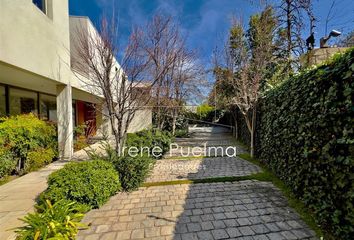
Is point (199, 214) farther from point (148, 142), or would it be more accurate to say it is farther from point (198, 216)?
point (148, 142)

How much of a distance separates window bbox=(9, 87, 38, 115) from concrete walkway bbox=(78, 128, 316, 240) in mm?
6836

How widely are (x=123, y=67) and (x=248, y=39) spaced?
33.5ft

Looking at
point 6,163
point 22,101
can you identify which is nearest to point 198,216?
point 6,163

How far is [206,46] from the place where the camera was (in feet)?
37.9

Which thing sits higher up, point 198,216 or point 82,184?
point 82,184

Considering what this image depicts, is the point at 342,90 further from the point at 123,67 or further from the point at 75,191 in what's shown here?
the point at 123,67

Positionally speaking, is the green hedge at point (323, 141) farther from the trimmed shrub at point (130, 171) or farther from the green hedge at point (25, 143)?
the green hedge at point (25, 143)

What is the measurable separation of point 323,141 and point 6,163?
6846mm

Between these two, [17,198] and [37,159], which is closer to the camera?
[17,198]

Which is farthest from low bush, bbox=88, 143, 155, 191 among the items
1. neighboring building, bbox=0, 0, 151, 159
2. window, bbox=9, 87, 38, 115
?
window, bbox=9, 87, 38, 115

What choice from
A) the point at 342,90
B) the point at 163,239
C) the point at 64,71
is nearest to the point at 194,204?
the point at 163,239

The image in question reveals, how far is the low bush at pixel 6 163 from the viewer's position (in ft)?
16.2

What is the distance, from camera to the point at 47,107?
1062 cm

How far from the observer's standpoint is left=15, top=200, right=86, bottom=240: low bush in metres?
2.49
